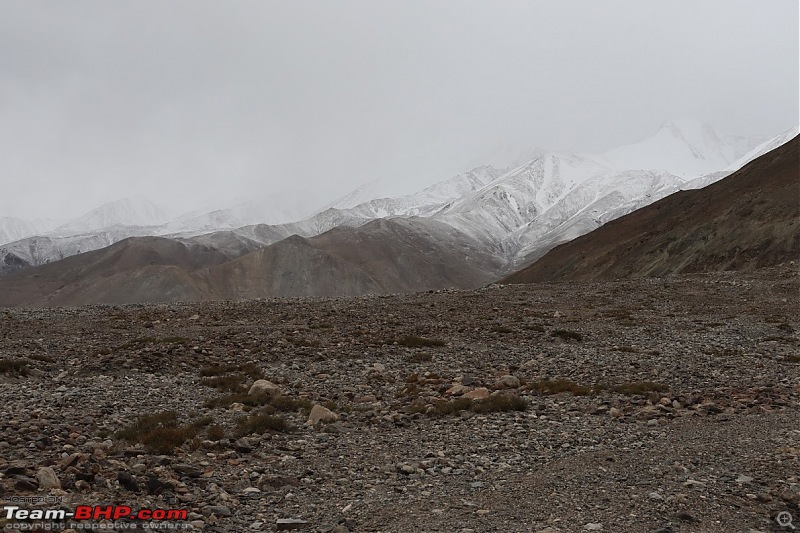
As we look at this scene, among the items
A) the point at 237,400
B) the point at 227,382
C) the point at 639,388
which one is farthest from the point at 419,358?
the point at 639,388

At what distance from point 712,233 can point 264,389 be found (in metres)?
81.9

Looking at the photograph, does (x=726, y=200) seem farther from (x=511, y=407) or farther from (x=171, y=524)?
(x=171, y=524)

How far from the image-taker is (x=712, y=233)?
8288 centimetres

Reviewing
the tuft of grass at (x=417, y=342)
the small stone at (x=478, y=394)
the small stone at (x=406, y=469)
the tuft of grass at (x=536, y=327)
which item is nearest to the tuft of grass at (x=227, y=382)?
the small stone at (x=478, y=394)

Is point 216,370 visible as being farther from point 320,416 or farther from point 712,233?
point 712,233

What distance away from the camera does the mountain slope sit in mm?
72125

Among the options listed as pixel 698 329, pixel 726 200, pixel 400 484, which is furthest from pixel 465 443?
pixel 726 200

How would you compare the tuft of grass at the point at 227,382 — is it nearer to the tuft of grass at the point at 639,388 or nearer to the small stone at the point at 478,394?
the small stone at the point at 478,394

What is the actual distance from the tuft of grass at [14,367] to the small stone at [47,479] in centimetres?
1187

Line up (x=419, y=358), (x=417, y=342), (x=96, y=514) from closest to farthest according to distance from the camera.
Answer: (x=96, y=514) → (x=419, y=358) → (x=417, y=342)

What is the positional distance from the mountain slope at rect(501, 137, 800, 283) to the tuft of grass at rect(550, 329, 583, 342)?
5063 cm

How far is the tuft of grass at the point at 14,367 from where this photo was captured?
67.0ft

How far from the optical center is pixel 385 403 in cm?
1839

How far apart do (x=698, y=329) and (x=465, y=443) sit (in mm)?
20986
